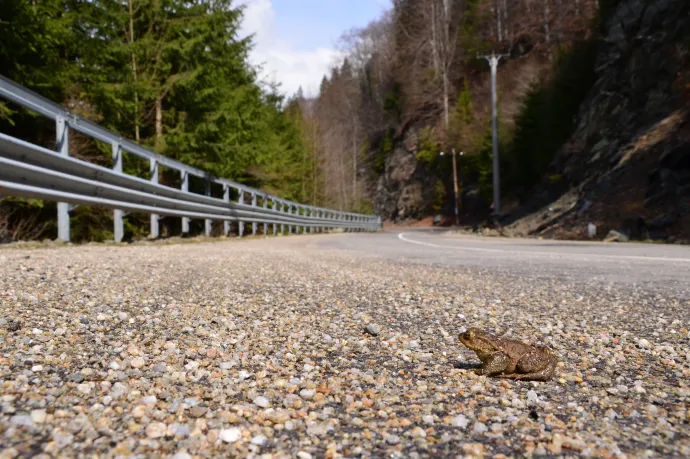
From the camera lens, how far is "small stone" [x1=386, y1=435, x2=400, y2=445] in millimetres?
1279

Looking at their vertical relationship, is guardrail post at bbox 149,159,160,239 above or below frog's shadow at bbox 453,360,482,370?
above

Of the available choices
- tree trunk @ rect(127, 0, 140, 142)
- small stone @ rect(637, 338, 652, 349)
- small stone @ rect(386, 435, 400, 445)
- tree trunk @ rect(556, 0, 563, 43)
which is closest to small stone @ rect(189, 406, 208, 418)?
small stone @ rect(386, 435, 400, 445)

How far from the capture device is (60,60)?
35.9 ft

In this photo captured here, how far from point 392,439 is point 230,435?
43cm

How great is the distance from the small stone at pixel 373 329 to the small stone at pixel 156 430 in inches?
50.9

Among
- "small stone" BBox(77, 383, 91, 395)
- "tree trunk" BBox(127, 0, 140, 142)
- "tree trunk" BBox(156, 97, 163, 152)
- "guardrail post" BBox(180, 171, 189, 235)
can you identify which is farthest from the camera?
"tree trunk" BBox(156, 97, 163, 152)

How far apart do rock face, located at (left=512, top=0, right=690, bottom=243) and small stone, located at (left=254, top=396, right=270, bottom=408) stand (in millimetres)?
12946

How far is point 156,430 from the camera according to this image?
126 centimetres

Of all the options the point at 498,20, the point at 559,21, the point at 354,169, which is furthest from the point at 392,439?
the point at 354,169

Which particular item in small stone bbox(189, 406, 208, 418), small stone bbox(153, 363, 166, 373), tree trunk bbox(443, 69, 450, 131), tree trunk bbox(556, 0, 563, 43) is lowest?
small stone bbox(189, 406, 208, 418)

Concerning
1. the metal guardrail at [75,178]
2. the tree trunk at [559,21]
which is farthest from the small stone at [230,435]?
the tree trunk at [559,21]

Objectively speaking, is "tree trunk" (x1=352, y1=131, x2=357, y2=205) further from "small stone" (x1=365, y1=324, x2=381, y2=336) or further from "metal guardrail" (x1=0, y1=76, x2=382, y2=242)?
"small stone" (x1=365, y1=324, x2=381, y2=336)

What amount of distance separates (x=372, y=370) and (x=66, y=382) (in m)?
1.05

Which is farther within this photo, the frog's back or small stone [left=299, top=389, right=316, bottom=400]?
the frog's back
